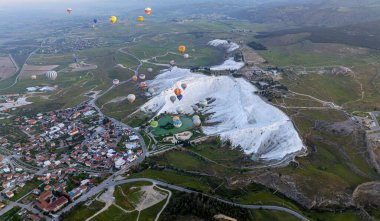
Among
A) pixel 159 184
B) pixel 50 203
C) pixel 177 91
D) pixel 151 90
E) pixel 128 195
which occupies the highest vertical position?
pixel 177 91

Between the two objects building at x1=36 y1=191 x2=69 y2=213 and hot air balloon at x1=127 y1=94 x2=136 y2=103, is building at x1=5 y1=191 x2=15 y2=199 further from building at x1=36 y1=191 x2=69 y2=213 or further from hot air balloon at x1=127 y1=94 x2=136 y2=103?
hot air balloon at x1=127 y1=94 x2=136 y2=103

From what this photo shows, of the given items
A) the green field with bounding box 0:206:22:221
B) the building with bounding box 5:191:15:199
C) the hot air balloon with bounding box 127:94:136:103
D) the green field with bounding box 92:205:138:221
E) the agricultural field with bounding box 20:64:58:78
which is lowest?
the green field with bounding box 0:206:22:221

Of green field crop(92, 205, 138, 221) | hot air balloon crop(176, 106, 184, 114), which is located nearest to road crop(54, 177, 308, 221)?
green field crop(92, 205, 138, 221)

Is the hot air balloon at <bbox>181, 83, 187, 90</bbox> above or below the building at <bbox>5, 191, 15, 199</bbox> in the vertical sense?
above

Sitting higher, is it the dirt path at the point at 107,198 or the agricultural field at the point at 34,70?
the agricultural field at the point at 34,70

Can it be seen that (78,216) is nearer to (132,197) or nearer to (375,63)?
(132,197)

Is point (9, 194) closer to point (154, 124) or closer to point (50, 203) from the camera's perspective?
point (50, 203)

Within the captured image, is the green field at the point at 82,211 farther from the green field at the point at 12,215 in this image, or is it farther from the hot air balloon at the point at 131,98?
the hot air balloon at the point at 131,98

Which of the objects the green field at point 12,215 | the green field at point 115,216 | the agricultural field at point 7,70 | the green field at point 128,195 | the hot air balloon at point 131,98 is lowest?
the green field at point 12,215

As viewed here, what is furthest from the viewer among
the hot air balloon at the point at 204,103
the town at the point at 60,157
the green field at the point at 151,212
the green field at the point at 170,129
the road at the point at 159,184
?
the hot air balloon at the point at 204,103

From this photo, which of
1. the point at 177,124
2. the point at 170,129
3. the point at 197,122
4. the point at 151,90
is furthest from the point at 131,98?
the point at 197,122

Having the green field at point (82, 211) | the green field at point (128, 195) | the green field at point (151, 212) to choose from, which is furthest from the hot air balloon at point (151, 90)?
the green field at point (151, 212)
